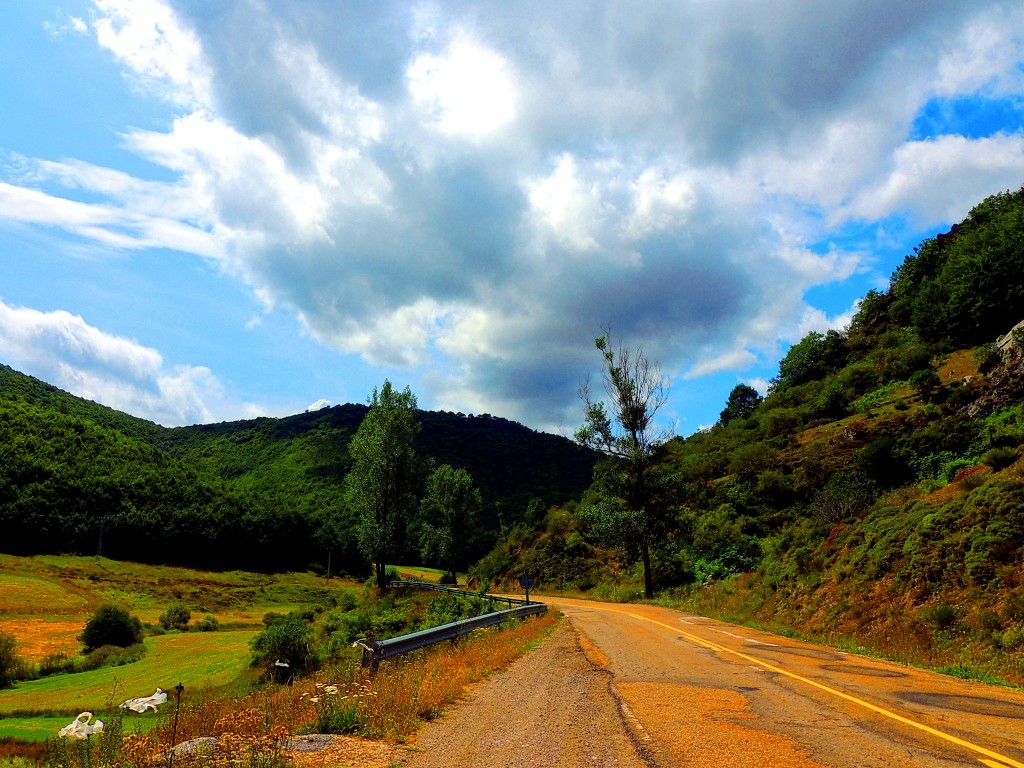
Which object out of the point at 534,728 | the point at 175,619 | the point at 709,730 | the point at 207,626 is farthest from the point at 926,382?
the point at 175,619

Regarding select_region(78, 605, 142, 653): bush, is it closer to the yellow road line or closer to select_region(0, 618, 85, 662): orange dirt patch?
select_region(0, 618, 85, 662): orange dirt patch

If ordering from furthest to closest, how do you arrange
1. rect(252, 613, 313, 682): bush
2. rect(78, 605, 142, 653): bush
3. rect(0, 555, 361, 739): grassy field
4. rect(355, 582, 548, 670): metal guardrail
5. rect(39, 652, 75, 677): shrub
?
1. rect(78, 605, 142, 653): bush
2. rect(39, 652, 75, 677): shrub
3. rect(0, 555, 361, 739): grassy field
4. rect(252, 613, 313, 682): bush
5. rect(355, 582, 548, 670): metal guardrail

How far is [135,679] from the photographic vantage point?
97.6 ft

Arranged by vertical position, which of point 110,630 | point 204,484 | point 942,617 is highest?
point 204,484

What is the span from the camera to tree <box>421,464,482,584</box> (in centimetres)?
6762

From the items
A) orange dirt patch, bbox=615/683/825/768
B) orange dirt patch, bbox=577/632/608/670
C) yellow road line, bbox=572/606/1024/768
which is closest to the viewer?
yellow road line, bbox=572/606/1024/768

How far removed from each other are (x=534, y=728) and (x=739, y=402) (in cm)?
9648

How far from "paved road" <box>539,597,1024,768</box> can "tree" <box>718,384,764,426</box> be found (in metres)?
85.1

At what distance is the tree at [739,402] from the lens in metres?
92.0

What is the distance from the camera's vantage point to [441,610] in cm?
2573

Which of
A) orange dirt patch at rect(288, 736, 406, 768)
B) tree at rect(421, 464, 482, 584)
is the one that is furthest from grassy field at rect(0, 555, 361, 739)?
tree at rect(421, 464, 482, 584)

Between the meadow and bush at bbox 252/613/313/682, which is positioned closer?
the meadow

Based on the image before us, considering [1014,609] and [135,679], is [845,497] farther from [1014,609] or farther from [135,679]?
[135,679]

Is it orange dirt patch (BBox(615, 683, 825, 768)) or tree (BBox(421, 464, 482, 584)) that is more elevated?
tree (BBox(421, 464, 482, 584))
